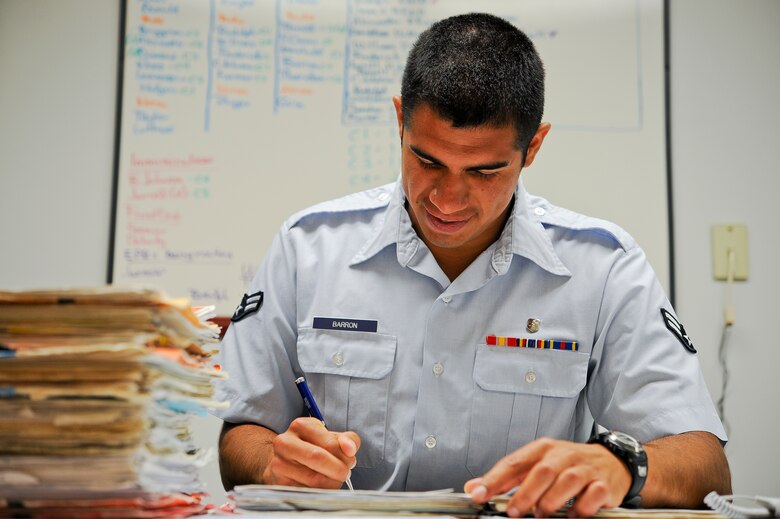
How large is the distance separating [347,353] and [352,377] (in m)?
0.04

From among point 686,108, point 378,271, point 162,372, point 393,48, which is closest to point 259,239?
point 393,48

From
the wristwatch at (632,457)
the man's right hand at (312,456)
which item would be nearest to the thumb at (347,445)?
the man's right hand at (312,456)

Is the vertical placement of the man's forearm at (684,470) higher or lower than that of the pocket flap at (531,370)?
lower

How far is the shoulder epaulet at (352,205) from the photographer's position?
146 centimetres

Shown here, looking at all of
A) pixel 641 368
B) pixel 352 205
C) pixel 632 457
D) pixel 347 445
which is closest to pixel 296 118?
pixel 352 205

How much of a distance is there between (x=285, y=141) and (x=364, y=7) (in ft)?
1.58

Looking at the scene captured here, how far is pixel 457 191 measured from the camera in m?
1.19

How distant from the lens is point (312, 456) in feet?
3.10

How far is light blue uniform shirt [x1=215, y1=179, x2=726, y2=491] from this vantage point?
1.26 m

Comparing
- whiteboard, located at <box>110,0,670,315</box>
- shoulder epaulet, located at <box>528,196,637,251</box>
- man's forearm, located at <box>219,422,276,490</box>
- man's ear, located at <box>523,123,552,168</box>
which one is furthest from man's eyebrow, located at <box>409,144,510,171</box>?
whiteboard, located at <box>110,0,670,315</box>

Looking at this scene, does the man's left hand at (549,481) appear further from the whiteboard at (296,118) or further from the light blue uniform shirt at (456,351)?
the whiteboard at (296,118)

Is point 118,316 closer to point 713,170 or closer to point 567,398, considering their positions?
point 567,398

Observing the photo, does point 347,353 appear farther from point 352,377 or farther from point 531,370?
point 531,370

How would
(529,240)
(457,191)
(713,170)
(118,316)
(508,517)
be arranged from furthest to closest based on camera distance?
(713,170) < (529,240) < (457,191) < (508,517) < (118,316)
